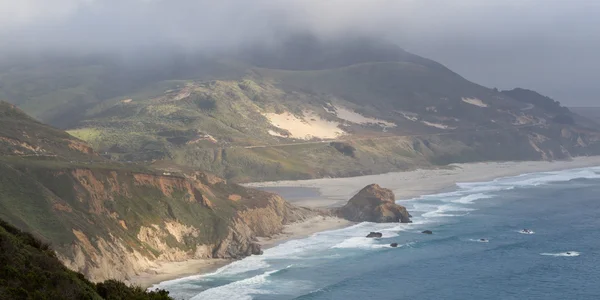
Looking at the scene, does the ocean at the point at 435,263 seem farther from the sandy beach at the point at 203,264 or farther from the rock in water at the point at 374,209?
the rock in water at the point at 374,209

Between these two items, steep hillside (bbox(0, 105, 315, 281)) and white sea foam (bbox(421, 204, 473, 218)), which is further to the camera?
white sea foam (bbox(421, 204, 473, 218))

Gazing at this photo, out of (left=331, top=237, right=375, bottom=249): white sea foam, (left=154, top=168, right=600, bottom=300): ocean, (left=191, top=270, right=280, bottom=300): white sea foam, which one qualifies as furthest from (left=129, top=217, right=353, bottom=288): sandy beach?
(left=331, top=237, right=375, bottom=249): white sea foam

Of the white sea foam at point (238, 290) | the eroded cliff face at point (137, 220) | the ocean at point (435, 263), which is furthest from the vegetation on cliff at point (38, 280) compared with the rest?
the ocean at point (435, 263)

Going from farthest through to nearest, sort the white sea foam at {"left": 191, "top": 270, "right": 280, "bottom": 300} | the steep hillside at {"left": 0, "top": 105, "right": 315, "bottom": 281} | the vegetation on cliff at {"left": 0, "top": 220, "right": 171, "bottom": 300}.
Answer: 1. the steep hillside at {"left": 0, "top": 105, "right": 315, "bottom": 281}
2. the white sea foam at {"left": 191, "top": 270, "right": 280, "bottom": 300}
3. the vegetation on cliff at {"left": 0, "top": 220, "right": 171, "bottom": 300}

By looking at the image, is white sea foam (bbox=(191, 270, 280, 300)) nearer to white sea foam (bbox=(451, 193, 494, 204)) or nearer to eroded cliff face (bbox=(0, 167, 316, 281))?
eroded cliff face (bbox=(0, 167, 316, 281))

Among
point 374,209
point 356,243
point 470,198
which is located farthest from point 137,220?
point 470,198
